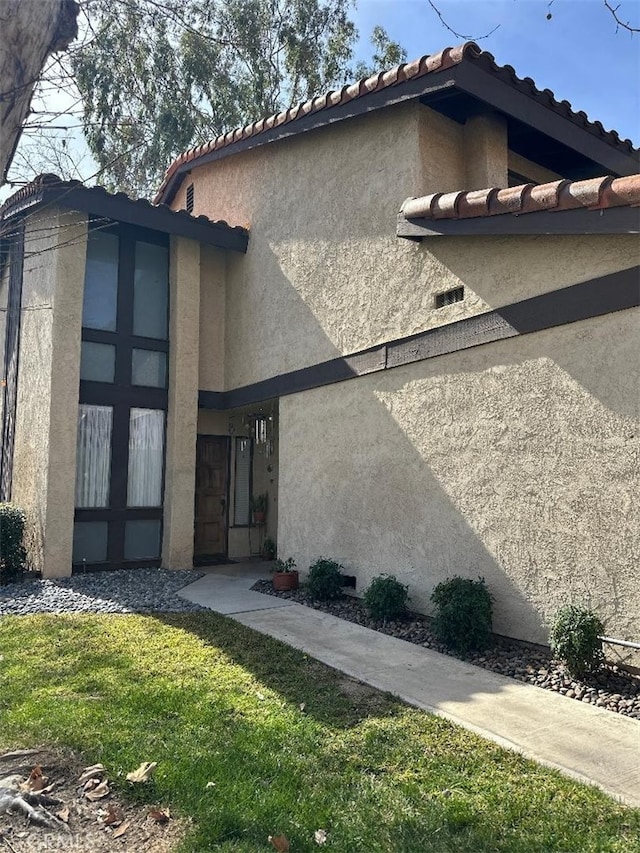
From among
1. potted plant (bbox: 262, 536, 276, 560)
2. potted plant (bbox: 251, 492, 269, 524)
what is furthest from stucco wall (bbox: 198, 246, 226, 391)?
potted plant (bbox: 262, 536, 276, 560)

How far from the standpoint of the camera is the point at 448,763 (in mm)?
3857

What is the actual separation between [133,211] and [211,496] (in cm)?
542

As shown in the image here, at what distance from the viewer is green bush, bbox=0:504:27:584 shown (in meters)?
9.32

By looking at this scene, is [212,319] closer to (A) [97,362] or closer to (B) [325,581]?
(A) [97,362]

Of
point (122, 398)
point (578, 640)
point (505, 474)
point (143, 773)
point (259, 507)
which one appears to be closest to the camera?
point (143, 773)

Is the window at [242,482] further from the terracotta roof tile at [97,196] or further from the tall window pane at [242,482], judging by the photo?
the terracotta roof tile at [97,196]

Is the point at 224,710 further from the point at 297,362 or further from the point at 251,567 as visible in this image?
the point at 251,567

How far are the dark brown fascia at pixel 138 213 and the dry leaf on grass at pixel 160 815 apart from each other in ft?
26.7

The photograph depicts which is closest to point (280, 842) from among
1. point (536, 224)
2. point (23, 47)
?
point (23, 47)

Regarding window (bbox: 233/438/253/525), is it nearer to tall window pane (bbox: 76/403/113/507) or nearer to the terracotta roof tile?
tall window pane (bbox: 76/403/113/507)

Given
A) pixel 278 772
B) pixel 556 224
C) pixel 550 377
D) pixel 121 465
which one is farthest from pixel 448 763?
pixel 121 465

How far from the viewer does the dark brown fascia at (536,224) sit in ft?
17.6

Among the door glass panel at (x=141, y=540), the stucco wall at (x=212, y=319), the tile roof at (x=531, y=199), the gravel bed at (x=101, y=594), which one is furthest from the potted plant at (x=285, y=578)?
the tile roof at (x=531, y=199)

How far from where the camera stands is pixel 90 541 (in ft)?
33.7
